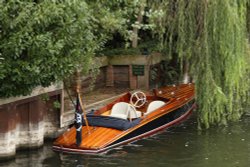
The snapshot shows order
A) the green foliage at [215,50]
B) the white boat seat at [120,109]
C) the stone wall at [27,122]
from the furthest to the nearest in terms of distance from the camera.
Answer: the white boat seat at [120,109]
the green foliage at [215,50]
the stone wall at [27,122]

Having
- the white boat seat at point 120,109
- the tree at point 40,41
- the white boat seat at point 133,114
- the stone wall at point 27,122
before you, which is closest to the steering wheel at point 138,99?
the white boat seat at point 120,109

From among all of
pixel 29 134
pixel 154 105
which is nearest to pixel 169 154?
pixel 154 105

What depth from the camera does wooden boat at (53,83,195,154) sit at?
1199 cm

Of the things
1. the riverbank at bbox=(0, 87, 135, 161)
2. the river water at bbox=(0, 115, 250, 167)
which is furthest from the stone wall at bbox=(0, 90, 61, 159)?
the river water at bbox=(0, 115, 250, 167)

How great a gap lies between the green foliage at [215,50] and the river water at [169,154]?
2.06 ft

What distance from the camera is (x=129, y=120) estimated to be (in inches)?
510

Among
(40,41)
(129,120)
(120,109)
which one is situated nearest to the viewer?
(40,41)

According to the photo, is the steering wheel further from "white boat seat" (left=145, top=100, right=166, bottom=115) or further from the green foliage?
the green foliage

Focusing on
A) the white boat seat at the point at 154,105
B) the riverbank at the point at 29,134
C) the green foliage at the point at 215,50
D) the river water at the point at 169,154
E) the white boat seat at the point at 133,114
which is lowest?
the river water at the point at 169,154

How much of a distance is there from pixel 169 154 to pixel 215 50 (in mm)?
2665

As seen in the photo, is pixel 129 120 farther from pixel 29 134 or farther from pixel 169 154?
pixel 29 134

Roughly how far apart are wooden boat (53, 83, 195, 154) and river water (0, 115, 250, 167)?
0.21 m

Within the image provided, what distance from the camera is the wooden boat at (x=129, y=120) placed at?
1199 cm

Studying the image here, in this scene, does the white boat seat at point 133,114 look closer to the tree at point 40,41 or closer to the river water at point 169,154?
the river water at point 169,154
